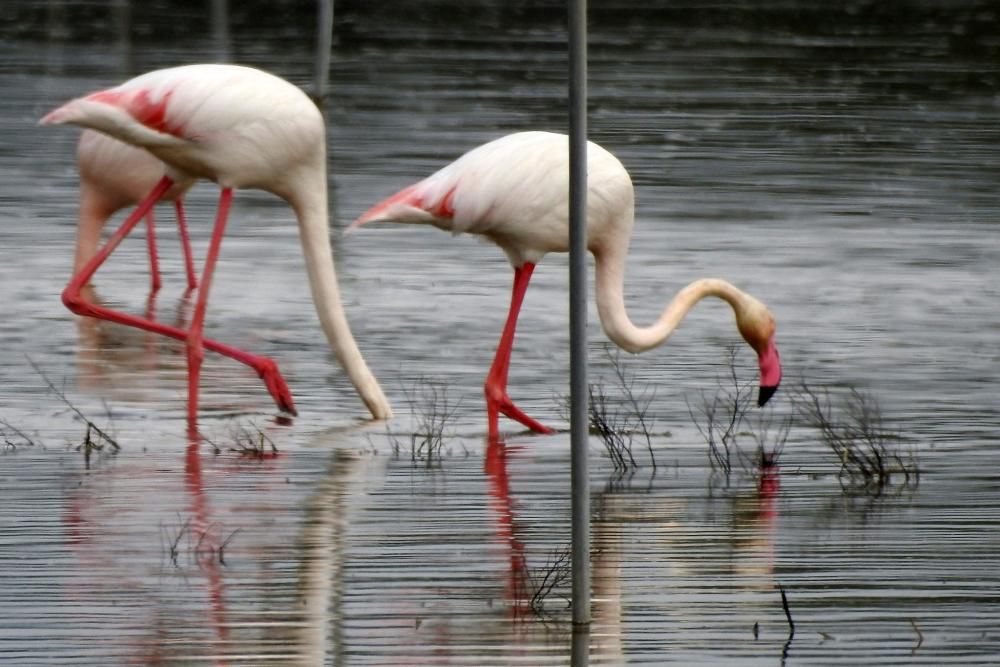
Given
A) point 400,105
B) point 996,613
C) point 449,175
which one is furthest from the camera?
point 400,105

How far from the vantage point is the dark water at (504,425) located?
694 cm

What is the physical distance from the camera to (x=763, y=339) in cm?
1069

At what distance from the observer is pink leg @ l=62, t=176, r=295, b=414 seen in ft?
35.8

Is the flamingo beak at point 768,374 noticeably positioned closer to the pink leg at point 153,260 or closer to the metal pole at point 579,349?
the metal pole at point 579,349

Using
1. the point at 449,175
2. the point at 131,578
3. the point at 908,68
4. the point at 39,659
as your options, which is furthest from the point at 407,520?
the point at 908,68

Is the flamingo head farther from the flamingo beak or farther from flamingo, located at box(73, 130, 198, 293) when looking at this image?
flamingo, located at box(73, 130, 198, 293)

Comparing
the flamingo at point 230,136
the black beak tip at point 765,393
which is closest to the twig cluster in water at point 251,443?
the flamingo at point 230,136

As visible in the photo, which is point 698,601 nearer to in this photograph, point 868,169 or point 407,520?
point 407,520

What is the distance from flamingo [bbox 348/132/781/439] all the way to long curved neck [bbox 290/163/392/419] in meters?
0.59

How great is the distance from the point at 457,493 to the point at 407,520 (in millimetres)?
597

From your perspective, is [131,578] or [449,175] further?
[449,175]

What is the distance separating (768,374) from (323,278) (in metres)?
2.20

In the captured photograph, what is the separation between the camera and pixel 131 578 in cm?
745

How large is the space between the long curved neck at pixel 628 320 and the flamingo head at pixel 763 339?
0.31ft
